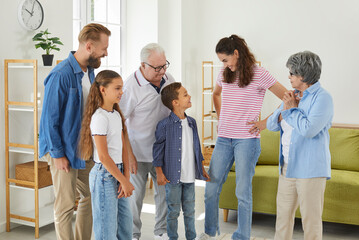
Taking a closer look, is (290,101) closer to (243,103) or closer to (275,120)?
(275,120)

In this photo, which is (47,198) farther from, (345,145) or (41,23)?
(345,145)

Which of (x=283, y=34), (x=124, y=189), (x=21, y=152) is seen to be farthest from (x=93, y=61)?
(x=283, y=34)

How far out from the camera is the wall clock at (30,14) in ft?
12.4

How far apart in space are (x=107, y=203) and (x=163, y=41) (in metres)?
3.42

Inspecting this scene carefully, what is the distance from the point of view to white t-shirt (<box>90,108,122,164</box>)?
251 cm

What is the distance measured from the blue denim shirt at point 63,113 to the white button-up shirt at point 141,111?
0.54 metres

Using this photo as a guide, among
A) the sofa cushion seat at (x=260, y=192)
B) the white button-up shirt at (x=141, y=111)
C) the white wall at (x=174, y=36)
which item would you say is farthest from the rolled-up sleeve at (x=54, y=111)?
the white wall at (x=174, y=36)

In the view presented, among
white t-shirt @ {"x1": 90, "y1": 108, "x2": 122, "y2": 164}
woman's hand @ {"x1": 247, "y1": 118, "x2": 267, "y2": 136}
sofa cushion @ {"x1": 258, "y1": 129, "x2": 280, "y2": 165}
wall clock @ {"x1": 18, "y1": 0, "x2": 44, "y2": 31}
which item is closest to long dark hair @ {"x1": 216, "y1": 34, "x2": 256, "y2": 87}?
woman's hand @ {"x1": 247, "y1": 118, "x2": 267, "y2": 136}

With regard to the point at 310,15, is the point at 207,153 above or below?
below

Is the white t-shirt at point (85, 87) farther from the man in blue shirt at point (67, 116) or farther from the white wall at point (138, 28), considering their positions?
the white wall at point (138, 28)

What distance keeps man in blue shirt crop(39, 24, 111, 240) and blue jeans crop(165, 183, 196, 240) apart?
2.35ft

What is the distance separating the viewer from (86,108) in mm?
2592

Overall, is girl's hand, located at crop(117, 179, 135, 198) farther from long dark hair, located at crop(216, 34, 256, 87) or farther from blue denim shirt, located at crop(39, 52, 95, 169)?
long dark hair, located at crop(216, 34, 256, 87)

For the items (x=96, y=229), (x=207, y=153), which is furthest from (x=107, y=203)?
(x=207, y=153)
